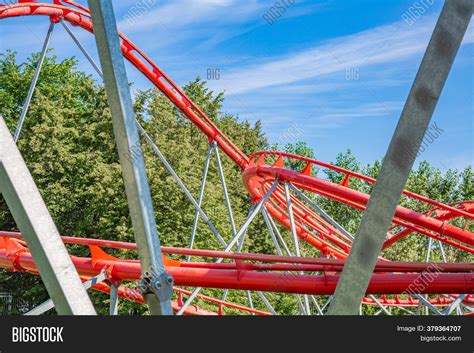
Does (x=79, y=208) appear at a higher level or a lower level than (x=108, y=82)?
higher

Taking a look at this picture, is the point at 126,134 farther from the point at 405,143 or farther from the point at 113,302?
the point at 113,302

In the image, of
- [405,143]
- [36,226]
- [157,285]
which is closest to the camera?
[36,226]

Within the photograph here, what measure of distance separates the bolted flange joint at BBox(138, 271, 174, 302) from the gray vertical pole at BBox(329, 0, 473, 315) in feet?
2.95

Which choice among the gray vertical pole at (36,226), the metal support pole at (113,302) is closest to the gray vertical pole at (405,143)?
the gray vertical pole at (36,226)

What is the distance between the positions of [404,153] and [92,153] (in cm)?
2551

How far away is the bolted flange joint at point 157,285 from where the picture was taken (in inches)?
121

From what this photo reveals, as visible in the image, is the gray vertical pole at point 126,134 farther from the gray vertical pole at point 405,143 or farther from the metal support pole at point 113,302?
the metal support pole at point 113,302

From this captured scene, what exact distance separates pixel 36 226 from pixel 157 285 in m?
0.80

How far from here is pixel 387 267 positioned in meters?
7.82

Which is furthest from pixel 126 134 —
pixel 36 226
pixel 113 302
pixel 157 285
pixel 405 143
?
pixel 113 302

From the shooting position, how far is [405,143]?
2.66 metres
